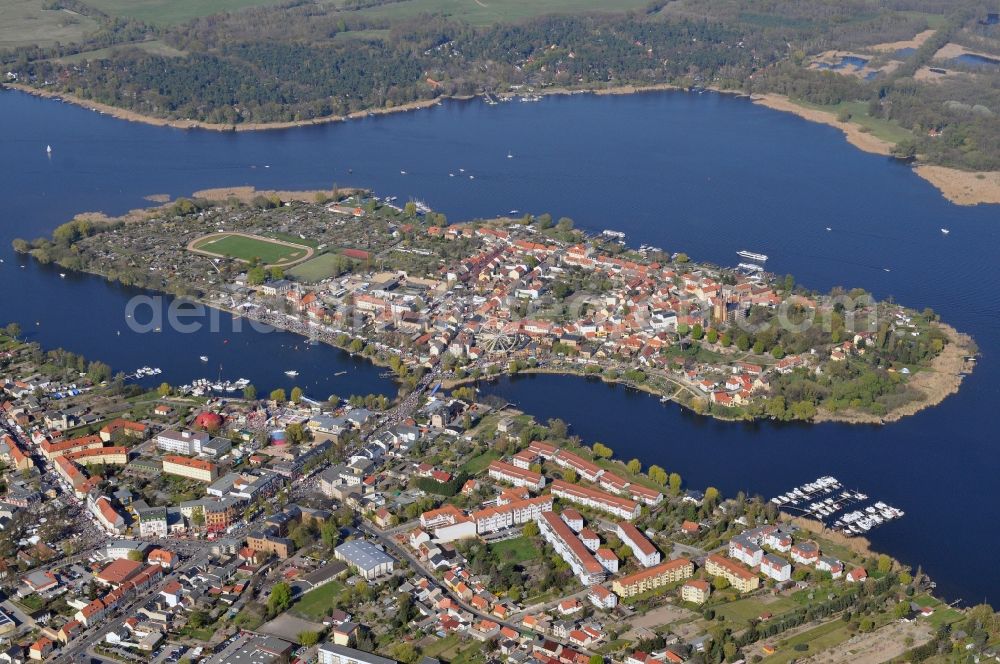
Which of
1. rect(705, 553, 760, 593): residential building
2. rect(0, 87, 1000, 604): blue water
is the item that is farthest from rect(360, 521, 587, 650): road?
rect(0, 87, 1000, 604): blue water

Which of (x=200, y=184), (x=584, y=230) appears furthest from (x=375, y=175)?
(x=584, y=230)

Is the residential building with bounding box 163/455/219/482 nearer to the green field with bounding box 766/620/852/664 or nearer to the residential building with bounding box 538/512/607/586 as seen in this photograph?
the residential building with bounding box 538/512/607/586

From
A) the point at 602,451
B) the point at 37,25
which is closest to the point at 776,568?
the point at 602,451

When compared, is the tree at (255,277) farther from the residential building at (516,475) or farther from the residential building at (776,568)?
the residential building at (776,568)

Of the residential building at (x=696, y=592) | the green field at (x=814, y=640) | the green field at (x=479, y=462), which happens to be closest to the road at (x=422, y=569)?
Answer: the residential building at (x=696, y=592)

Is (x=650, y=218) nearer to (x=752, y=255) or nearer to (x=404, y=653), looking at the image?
(x=752, y=255)

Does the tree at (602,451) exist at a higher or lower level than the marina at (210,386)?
higher

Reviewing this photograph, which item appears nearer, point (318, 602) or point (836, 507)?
point (318, 602)
